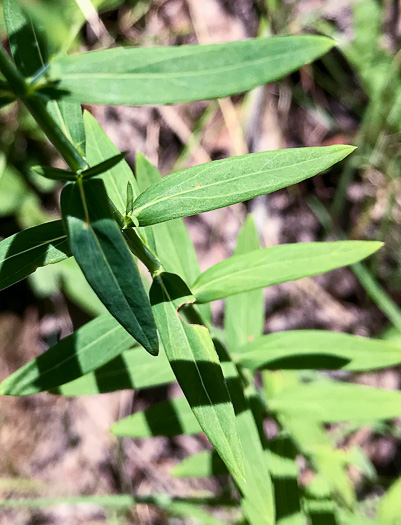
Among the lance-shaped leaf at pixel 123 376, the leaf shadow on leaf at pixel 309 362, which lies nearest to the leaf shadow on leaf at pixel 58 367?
the lance-shaped leaf at pixel 123 376

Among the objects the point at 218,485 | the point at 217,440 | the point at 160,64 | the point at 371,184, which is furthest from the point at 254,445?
the point at 371,184

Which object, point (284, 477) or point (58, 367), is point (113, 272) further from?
point (284, 477)

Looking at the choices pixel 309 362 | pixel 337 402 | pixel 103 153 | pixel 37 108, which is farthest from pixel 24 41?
pixel 337 402

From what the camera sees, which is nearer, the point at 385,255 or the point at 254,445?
the point at 254,445

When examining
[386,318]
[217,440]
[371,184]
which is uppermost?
Answer: [217,440]

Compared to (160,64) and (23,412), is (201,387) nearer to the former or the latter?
(160,64)
